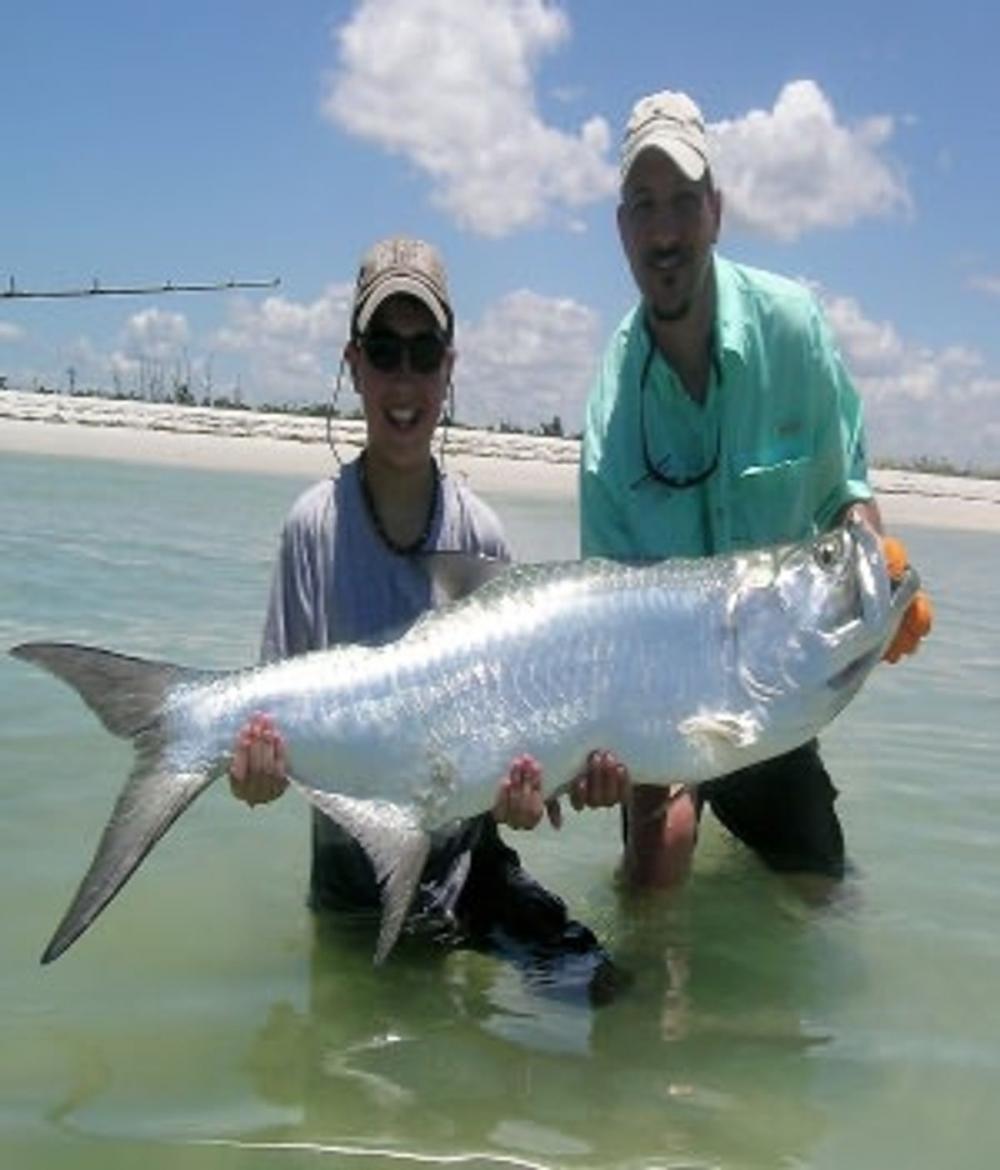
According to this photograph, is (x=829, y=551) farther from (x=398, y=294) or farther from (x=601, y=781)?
(x=398, y=294)

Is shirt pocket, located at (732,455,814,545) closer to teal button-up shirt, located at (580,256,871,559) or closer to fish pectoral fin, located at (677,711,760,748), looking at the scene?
teal button-up shirt, located at (580,256,871,559)

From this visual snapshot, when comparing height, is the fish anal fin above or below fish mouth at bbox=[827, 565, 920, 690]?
below

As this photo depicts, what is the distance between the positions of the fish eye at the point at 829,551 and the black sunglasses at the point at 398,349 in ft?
3.63

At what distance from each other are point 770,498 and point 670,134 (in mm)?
1072

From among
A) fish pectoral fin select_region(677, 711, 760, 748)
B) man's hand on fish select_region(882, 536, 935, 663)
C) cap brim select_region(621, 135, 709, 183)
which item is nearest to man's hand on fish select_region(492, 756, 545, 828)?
fish pectoral fin select_region(677, 711, 760, 748)

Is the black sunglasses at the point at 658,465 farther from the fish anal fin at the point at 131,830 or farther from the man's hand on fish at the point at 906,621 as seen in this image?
the fish anal fin at the point at 131,830

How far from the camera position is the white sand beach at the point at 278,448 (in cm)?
3300

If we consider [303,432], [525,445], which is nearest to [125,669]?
[303,432]

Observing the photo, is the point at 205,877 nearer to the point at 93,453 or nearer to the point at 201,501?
the point at 201,501

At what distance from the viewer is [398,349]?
13.3 ft

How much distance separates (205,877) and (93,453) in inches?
1120

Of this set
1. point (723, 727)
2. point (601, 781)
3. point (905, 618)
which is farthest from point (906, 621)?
point (601, 781)

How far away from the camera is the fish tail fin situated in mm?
3379

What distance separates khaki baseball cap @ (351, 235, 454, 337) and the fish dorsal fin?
2.17 ft
